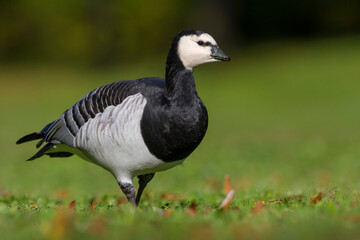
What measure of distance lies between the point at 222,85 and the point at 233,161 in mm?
15416

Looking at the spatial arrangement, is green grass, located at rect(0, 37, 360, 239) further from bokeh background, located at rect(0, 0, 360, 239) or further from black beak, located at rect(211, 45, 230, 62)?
black beak, located at rect(211, 45, 230, 62)

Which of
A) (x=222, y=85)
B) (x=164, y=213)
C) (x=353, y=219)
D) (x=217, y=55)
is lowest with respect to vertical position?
(x=222, y=85)

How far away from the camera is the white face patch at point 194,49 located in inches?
239

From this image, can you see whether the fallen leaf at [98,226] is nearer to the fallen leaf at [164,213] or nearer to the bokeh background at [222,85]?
the bokeh background at [222,85]

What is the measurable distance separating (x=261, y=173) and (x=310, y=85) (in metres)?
14.9

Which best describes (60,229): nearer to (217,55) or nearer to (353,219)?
(353,219)

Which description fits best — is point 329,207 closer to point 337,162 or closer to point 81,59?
point 337,162

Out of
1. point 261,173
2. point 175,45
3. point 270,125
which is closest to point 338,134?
point 270,125

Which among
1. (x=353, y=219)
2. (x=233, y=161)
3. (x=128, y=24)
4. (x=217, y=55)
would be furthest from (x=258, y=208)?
(x=128, y=24)

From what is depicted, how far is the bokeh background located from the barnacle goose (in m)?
1.28

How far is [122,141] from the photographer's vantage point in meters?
→ 5.96

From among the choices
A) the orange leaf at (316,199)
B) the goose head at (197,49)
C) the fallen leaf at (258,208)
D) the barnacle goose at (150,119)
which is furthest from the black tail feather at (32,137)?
the orange leaf at (316,199)

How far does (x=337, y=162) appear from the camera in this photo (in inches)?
491

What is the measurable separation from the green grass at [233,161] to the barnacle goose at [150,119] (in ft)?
1.62
